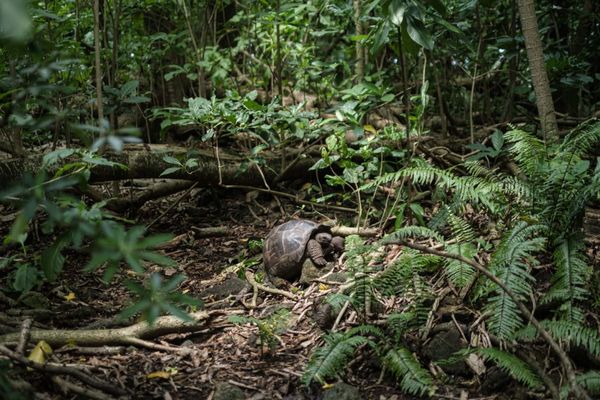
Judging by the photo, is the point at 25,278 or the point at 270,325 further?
the point at 270,325

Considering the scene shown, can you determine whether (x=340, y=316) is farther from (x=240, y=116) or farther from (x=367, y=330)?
(x=240, y=116)

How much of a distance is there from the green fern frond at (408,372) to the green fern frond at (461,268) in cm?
64

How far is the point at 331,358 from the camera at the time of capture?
299cm

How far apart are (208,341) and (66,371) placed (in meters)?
1.08

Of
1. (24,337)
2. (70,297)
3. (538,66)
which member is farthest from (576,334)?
(70,297)

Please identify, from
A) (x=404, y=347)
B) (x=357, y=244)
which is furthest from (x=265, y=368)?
(x=357, y=244)

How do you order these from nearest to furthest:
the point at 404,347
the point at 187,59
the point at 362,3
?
1. the point at 404,347
2. the point at 362,3
3. the point at 187,59

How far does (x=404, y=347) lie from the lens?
10.5ft

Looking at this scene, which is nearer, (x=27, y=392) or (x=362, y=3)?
(x=27, y=392)

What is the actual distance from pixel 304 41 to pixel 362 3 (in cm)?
97

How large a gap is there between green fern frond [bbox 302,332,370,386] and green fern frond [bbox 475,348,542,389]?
0.69 m

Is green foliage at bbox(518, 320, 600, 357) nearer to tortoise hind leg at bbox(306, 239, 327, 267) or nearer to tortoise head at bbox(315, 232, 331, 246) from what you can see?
tortoise hind leg at bbox(306, 239, 327, 267)

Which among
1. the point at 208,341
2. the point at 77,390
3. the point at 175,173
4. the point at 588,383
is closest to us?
the point at 588,383

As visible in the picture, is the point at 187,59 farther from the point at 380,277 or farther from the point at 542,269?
the point at 542,269
